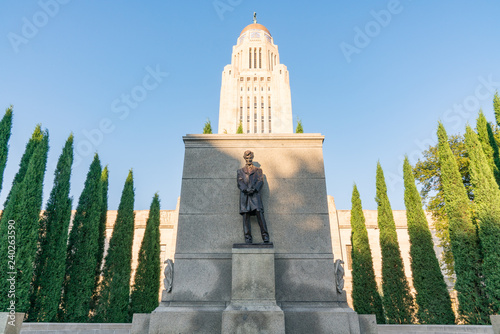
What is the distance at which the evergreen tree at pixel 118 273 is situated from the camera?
14118mm

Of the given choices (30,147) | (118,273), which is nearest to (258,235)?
(118,273)

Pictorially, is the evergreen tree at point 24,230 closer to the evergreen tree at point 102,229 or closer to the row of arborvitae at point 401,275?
the evergreen tree at point 102,229

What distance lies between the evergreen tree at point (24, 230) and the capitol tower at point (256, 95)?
27.6m

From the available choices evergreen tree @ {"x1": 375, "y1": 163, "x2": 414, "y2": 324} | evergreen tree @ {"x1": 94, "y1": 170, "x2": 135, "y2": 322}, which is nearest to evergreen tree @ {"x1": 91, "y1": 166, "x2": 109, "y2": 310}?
evergreen tree @ {"x1": 94, "y1": 170, "x2": 135, "y2": 322}

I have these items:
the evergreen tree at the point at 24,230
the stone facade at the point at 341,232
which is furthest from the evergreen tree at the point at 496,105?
the evergreen tree at the point at 24,230

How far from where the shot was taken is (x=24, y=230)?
11453 mm

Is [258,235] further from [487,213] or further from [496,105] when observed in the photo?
[496,105]

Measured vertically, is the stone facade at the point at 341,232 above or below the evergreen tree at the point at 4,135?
below

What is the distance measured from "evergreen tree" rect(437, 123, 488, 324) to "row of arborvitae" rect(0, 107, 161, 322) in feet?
44.5

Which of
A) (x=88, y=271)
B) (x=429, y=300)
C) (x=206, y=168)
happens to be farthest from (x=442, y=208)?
(x=88, y=271)

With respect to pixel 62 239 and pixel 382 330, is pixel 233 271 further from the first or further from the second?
pixel 62 239

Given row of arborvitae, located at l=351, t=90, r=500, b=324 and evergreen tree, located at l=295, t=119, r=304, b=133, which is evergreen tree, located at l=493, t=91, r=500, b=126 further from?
evergreen tree, located at l=295, t=119, r=304, b=133

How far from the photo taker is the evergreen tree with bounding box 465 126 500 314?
35.9ft

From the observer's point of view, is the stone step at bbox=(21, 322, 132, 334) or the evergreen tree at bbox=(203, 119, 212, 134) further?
the evergreen tree at bbox=(203, 119, 212, 134)
